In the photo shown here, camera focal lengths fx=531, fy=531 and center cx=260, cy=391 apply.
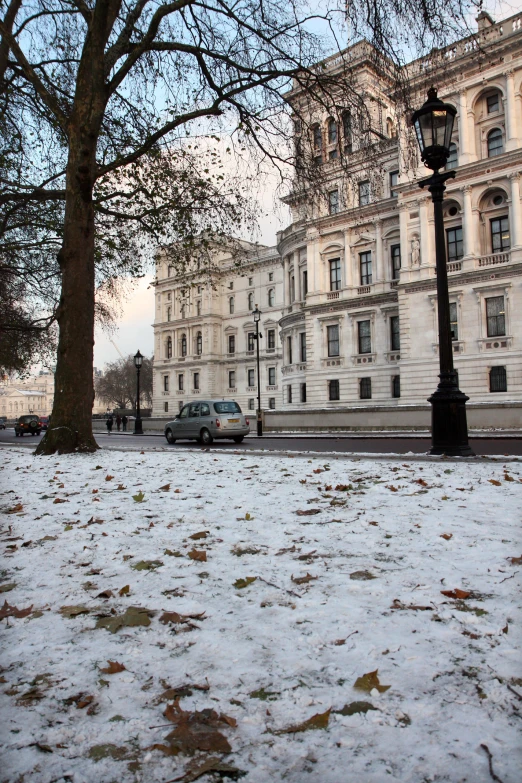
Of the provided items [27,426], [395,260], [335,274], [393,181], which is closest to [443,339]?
[395,260]

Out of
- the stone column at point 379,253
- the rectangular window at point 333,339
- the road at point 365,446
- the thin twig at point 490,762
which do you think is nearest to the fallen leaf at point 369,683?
the thin twig at point 490,762

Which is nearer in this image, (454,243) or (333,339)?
(454,243)

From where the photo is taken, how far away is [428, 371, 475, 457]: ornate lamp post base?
870 cm

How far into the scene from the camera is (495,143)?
3275cm

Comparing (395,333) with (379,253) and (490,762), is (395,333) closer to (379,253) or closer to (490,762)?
(379,253)

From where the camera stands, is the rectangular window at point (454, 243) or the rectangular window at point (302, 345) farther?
the rectangular window at point (302, 345)

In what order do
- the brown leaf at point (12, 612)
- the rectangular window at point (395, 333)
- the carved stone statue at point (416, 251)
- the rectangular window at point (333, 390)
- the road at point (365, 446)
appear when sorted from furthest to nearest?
the rectangular window at point (333, 390) < the rectangular window at point (395, 333) < the carved stone statue at point (416, 251) < the road at point (365, 446) < the brown leaf at point (12, 612)

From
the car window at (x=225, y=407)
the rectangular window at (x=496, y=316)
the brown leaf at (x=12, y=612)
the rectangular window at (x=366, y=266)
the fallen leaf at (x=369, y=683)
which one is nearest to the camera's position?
the fallen leaf at (x=369, y=683)

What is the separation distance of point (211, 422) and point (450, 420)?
12366 millimetres

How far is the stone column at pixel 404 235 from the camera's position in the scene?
35719mm

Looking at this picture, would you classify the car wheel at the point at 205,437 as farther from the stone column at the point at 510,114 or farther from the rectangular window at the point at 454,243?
the stone column at the point at 510,114

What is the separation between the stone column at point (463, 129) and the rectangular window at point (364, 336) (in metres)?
12.3

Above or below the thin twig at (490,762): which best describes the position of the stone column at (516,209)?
above

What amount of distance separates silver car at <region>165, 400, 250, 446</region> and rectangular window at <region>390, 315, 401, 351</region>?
67.9 ft
